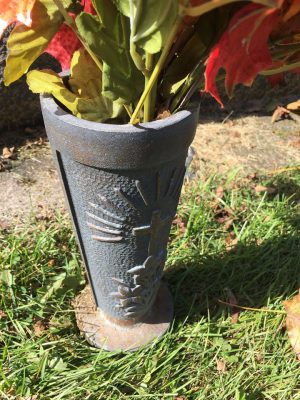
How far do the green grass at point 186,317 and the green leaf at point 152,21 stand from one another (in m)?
1.00

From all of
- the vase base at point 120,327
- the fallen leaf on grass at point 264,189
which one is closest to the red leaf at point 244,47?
the vase base at point 120,327

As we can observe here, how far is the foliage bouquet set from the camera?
85 centimetres

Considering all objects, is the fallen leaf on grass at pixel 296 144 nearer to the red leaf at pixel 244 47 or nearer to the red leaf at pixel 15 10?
the red leaf at pixel 244 47

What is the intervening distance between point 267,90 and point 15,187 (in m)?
1.61

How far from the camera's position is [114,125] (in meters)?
1.10

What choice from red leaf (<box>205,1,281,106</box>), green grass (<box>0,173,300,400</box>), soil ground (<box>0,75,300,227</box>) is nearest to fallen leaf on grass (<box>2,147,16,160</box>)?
soil ground (<box>0,75,300,227</box>)

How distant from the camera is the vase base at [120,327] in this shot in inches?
64.7

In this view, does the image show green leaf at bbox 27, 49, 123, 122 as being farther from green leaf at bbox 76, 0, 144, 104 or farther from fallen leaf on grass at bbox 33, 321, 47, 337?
fallen leaf on grass at bbox 33, 321, 47, 337

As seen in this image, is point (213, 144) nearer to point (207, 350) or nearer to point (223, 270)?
point (223, 270)

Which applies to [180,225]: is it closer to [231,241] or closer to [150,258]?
[231,241]

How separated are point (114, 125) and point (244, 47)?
36 cm

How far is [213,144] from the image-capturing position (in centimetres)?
268

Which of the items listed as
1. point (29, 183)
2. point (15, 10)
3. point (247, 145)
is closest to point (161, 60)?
point (15, 10)

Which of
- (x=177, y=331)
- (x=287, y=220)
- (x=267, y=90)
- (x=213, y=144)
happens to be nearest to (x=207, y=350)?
(x=177, y=331)
